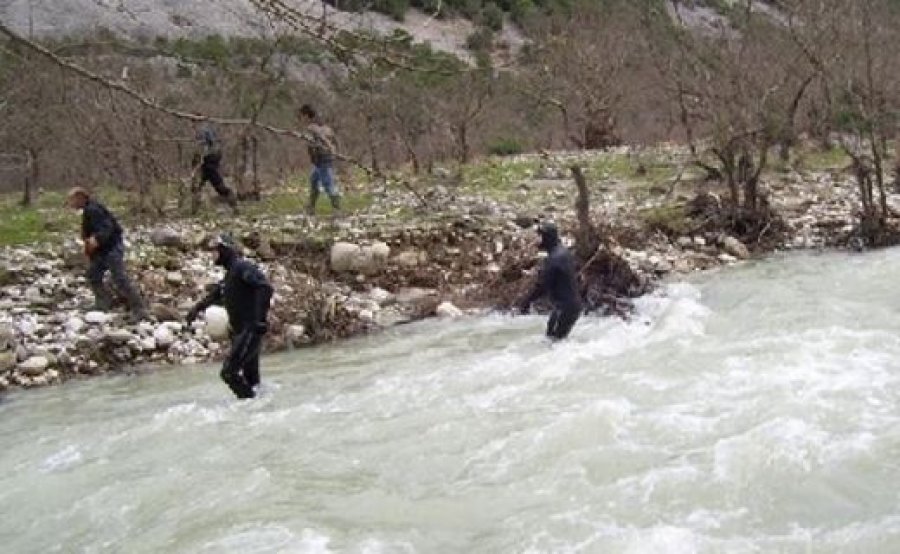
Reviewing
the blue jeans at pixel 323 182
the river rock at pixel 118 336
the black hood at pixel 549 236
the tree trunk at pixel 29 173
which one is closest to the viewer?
the black hood at pixel 549 236

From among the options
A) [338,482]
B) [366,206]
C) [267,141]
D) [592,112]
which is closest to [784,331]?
[338,482]

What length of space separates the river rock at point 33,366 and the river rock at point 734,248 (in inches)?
356

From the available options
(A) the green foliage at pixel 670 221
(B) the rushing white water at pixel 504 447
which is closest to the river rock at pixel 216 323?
(B) the rushing white water at pixel 504 447

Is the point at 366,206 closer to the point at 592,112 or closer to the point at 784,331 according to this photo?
the point at 784,331

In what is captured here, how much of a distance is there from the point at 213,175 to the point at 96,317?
4928mm

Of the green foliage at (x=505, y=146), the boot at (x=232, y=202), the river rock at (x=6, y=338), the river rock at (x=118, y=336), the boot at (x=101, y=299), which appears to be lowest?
the river rock at (x=118, y=336)

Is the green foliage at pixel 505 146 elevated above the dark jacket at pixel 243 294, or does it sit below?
above

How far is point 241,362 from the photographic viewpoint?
9523 mm

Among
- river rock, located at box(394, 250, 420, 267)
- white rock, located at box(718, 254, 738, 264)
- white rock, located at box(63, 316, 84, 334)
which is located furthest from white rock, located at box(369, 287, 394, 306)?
white rock, located at box(718, 254, 738, 264)

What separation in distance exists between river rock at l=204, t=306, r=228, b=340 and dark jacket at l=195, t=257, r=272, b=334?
7.53 feet

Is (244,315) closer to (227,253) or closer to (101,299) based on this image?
(227,253)

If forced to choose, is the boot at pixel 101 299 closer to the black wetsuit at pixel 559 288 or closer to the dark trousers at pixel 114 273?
the dark trousers at pixel 114 273

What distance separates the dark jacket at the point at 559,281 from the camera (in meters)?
10.7

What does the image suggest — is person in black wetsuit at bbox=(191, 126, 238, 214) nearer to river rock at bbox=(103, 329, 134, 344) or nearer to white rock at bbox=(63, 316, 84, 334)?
white rock at bbox=(63, 316, 84, 334)
